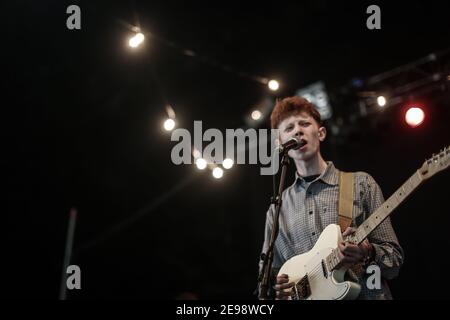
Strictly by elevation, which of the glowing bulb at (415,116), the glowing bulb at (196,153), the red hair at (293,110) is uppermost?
the glowing bulb at (196,153)

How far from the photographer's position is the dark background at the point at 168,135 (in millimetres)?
5719

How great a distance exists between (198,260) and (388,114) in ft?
12.8

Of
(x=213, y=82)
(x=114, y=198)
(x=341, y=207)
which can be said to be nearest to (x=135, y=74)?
(x=213, y=82)

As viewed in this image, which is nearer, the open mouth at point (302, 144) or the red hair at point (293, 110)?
the open mouth at point (302, 144)

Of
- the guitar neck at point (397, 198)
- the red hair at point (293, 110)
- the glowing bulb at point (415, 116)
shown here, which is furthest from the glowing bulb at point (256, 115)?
the guitar neck at point (397, 198)

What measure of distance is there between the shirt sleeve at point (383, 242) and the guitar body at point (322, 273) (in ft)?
0.64

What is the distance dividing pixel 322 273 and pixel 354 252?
0.30m

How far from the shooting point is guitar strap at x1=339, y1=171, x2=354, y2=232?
2981mm

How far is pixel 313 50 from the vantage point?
6789 mm

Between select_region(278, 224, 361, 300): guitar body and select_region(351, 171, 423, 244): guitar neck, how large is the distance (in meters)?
0.13

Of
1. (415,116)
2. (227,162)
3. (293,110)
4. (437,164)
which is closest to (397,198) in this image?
(437,164)

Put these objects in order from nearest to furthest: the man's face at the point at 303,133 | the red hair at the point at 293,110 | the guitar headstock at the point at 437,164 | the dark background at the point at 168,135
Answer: the guitar headstock at the point at 437,164 < the man's face at the point at 303,133 < the red hair at the point at 293,110 < the dark background at the point at 168,135

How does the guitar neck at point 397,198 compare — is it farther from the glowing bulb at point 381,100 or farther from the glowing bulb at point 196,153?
the glowing bulb at point 196,153

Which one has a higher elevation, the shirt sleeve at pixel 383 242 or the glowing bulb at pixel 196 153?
the glowing bulb at pixel 196 153
